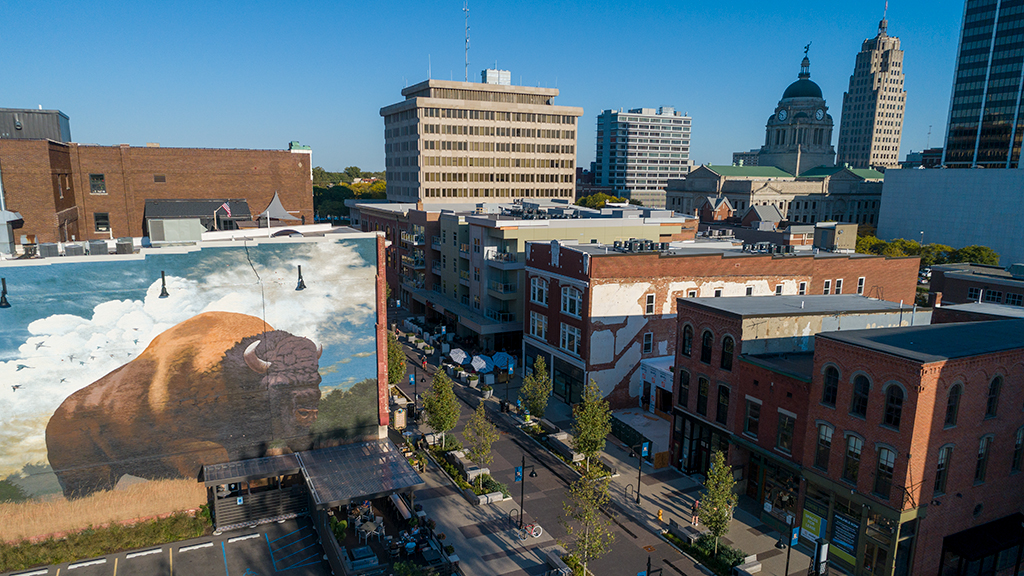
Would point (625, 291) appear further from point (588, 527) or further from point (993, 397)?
point (993, 397)

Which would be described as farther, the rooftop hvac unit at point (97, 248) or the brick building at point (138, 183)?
the brick building at point (138, 183)

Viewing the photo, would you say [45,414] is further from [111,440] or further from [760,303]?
[760,303]

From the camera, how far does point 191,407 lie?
33.8 metres

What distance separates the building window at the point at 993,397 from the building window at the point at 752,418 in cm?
1033

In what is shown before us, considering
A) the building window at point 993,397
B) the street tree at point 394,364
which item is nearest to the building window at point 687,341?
the building window at point 993,397

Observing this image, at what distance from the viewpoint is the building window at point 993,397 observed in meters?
28.1

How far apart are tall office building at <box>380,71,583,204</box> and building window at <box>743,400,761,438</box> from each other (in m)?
91.5

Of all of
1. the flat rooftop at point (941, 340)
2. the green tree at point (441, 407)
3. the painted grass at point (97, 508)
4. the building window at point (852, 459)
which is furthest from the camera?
the green tree at point (441, 407)

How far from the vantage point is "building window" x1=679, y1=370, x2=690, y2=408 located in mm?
39250

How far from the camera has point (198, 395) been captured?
33906 millimetres

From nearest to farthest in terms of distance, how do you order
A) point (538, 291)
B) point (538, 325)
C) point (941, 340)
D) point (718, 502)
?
point (941, 340)
point (718, 502)
point (538, 291)
point (538, 325)

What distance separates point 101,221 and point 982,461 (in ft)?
252

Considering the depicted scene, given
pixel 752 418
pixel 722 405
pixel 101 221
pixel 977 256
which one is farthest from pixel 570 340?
pixel 977 256

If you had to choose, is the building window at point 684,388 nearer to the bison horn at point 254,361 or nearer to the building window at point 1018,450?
the building window at point 1018,450
